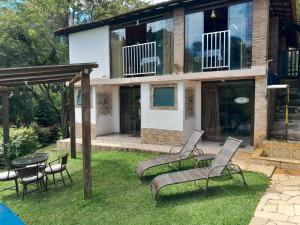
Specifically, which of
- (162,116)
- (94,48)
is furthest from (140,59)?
(94,48)

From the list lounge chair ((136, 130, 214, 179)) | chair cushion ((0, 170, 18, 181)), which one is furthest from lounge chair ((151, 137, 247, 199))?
chair cushion ((0, 170, 18, 181))

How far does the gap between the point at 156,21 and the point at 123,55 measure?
7.77 ft

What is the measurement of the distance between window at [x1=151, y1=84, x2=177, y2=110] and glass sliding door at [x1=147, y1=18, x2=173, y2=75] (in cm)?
68

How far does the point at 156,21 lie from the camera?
38.9 feet

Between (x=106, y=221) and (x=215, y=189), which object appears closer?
(x=106, y=221)

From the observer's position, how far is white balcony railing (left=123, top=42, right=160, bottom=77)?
1213 cm

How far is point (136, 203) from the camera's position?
6.20 m

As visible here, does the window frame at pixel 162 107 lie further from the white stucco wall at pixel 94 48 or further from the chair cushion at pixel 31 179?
the chair cushion at pixel 31 179

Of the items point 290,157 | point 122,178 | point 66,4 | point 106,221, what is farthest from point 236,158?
point 66,4

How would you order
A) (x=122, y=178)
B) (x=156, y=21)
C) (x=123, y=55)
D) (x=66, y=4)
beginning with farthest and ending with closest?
1. (x=66, y=4)
2. (x=123, y=55)
3. (x=156, y=21)
4. (x=122, y=178)

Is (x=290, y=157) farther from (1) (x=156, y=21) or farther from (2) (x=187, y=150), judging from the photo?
(1) (x=156, y=21)

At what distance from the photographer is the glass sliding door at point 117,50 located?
13.3m

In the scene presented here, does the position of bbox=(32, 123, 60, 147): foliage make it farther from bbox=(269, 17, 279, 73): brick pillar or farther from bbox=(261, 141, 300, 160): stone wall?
bbox=(269, 17, 279, 73): brick pillar

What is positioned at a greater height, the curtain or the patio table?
the curtain
